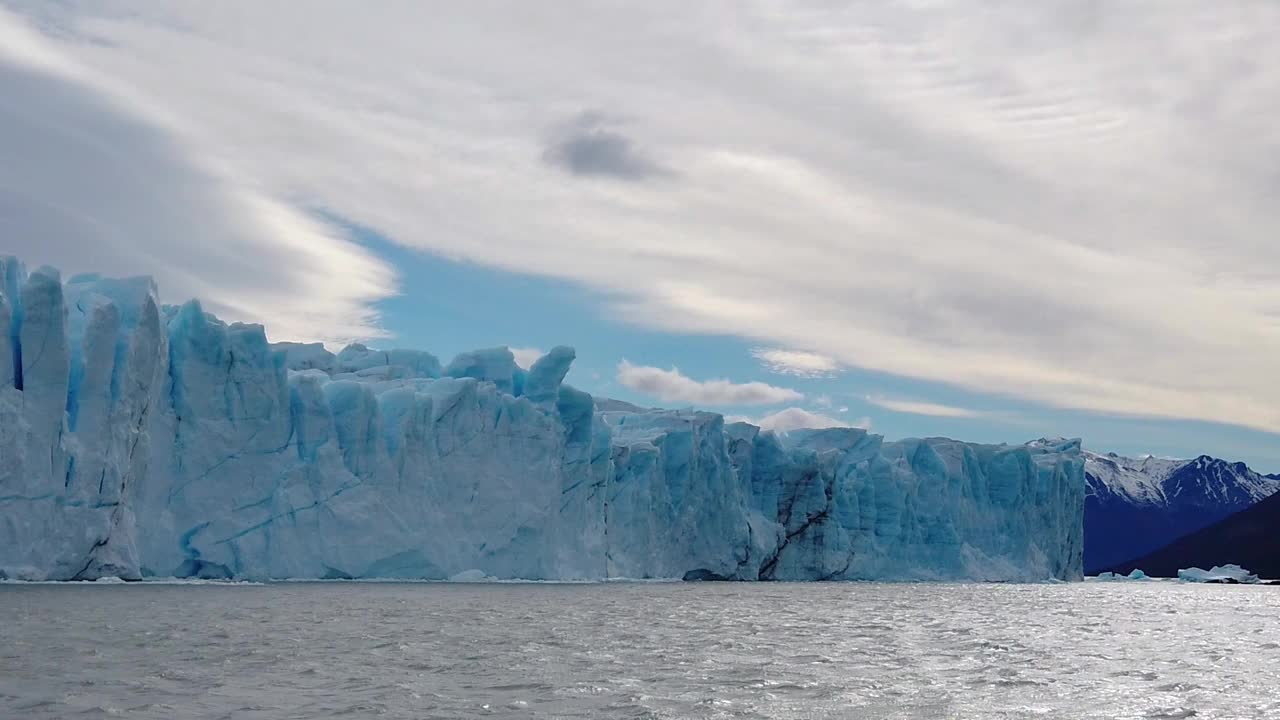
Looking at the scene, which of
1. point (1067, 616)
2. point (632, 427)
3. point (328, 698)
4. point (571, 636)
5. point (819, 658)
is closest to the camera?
point (328, 698)

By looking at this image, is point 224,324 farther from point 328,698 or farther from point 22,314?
point 328,698

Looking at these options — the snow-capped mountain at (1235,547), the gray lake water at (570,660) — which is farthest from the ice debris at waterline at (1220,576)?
the gray lake water at (570,660)

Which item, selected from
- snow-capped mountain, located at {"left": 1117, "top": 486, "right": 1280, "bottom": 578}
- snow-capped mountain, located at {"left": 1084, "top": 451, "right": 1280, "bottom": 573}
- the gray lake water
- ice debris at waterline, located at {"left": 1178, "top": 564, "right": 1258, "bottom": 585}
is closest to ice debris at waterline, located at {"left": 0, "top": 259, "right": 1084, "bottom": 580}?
the gray lake water

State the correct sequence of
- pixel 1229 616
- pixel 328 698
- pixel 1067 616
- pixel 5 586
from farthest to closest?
pixel 1229 616 → pixel 1067 616 → pixel 5 586 → pixel 328 698

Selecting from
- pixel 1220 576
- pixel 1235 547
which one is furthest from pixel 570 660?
pixel 1235 547

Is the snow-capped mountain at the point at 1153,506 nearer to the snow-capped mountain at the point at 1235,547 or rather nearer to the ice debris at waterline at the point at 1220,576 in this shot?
the snow-capped mountain at the point at 1235,547

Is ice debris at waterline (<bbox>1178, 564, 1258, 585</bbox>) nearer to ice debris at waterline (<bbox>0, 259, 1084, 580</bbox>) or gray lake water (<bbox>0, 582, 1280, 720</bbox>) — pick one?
ice debris at waterline (<bbox>0, 259, 1084, 580</bbox>)

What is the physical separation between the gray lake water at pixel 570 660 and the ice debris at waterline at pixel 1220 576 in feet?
253

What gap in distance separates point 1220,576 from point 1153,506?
9475 cm

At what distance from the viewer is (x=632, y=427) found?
4897 centimetres

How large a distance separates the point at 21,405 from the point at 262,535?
717 centimetres

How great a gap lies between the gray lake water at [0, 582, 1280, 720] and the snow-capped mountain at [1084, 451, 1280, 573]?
529 feet

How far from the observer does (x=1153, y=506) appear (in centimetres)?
19088

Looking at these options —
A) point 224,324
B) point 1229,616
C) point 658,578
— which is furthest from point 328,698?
point 658,578
